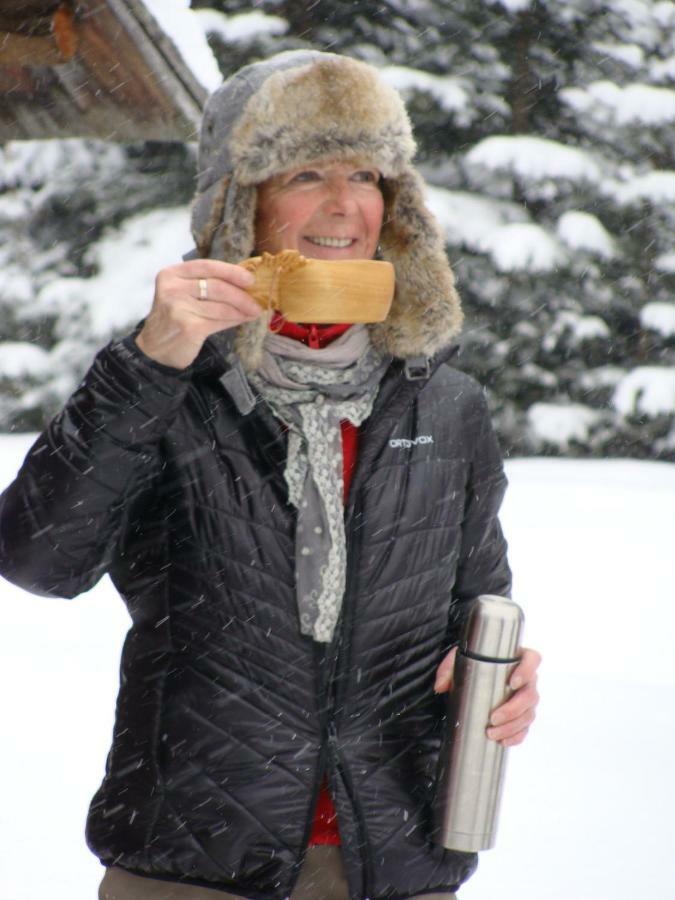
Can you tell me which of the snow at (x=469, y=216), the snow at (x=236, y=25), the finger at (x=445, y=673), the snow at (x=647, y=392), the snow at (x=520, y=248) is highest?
the finger at (x=445, y=673)

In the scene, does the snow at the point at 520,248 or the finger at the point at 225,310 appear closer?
the finger at the point at 225,310

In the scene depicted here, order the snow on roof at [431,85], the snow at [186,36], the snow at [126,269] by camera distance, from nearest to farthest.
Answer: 1. the snow at [186,36]
2. the snow at [126,269]
3. the snow on roof at [431,85]

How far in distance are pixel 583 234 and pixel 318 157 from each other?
1300 centimetres

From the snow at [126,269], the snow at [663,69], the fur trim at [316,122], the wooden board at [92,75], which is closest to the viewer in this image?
the fur trim at [316,122]

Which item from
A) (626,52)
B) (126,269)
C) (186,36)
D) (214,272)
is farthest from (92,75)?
(626,52)

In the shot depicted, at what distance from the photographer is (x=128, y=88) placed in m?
4.83

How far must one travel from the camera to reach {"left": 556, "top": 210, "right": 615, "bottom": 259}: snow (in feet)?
48.3

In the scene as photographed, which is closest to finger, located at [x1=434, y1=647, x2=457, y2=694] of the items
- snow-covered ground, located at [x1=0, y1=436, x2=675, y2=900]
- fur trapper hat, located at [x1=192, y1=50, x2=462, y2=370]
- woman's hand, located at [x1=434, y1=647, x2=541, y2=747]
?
woman's hand, located at [x1=434, y1=647, x2=541, y2=747]

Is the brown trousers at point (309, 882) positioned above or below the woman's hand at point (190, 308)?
below

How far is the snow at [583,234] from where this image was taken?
14.7 m

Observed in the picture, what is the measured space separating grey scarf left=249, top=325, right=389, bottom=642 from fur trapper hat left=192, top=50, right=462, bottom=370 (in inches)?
2.4

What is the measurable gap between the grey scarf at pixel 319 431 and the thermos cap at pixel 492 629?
0.26 m

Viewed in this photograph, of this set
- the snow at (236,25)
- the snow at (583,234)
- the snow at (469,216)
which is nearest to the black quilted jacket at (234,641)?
the snow at (469,216)

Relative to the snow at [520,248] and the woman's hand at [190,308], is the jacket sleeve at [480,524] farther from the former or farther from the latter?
the snow at [520,248]
